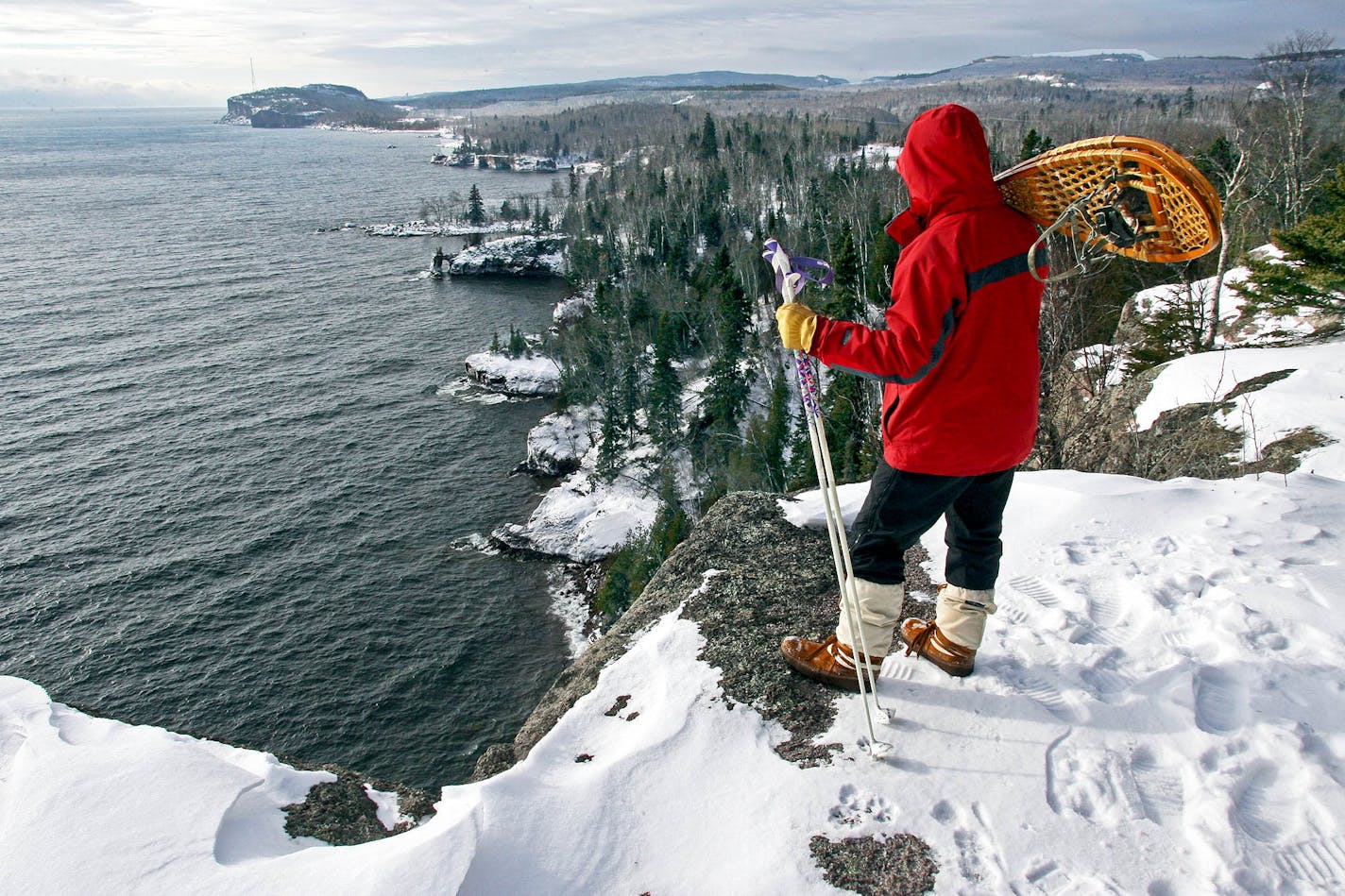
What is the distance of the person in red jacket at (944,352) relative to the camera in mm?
3168

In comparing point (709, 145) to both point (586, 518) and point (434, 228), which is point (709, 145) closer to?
point (434, 228)

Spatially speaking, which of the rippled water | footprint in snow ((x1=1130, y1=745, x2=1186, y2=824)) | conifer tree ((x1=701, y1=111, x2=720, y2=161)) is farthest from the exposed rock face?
conifer tree ((x1=701, y1=111, x2=720, y2=161))

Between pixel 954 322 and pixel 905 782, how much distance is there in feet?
6.64

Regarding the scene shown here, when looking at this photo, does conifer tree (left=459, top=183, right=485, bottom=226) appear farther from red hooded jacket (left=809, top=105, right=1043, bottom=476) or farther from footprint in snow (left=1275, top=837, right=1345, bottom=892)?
footprint in snow (left=1275, top=837, right=1345, bottom=892)

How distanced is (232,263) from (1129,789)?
74596 millimetres

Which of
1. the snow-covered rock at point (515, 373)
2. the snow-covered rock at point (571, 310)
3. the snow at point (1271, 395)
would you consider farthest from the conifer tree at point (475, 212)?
the snow at point (1271, 395)


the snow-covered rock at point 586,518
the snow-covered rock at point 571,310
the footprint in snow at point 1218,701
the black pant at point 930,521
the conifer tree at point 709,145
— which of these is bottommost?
the snow-covered rock at point 586,518

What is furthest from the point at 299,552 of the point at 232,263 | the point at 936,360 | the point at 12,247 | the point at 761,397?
the point at 12,247

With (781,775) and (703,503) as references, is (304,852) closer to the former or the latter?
(781,775)

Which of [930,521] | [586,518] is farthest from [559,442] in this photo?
[930,521]

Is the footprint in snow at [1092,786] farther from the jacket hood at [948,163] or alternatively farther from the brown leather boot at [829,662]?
the jacket hood at [948,163]

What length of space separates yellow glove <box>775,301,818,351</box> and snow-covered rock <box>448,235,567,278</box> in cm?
6902

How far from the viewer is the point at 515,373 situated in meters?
42.9

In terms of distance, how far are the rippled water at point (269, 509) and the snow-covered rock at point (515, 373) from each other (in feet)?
3.93
